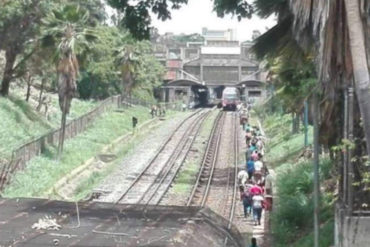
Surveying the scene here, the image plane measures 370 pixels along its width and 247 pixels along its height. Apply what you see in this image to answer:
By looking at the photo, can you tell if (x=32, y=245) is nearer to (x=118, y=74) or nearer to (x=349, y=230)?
(x=349, y=230)

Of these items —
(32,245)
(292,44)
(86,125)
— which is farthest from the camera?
(86,125)

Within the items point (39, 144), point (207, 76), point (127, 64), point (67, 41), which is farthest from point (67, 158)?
point (207, 76)

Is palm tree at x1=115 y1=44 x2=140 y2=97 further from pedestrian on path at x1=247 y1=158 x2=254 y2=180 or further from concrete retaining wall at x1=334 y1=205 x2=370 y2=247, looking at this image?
concrete retaining wall at x1=334 y1=205 x2=370 y2=247

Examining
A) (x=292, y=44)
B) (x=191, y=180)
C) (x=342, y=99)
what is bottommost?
(x=191, y=180)

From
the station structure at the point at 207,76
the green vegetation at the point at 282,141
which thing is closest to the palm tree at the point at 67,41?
the green vegetation at the point at 282,141

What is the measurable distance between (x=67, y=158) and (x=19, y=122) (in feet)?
19.4

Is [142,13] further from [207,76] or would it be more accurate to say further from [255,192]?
[207,76]

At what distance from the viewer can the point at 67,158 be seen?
3684 centimetres

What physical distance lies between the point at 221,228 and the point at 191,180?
1581 cm

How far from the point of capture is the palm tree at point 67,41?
1478 inches

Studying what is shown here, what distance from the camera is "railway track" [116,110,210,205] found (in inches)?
1119

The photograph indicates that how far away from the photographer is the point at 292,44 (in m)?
17.0

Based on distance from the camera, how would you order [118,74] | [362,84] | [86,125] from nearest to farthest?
[362,84], [86,125], [118,74]

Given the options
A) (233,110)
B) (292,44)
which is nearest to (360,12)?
(292,44)
